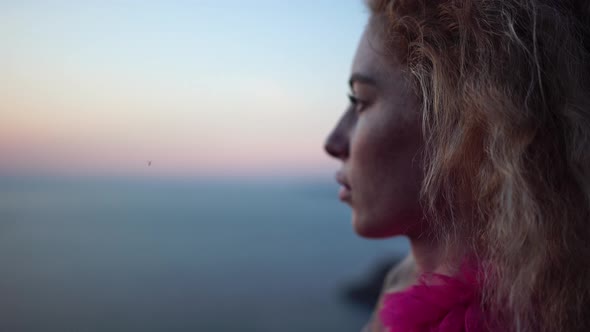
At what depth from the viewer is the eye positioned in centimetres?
94

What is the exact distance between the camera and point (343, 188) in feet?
3.34

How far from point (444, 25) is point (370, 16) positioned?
208mm

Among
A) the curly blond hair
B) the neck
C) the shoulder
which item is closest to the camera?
the curly blond hair

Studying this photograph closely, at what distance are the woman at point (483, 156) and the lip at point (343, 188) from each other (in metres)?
0.08

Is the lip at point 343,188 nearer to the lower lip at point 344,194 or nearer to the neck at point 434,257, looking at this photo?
the lower lip at point 344,194

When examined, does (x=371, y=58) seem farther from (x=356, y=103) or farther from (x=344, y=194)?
(x=344, y=194)

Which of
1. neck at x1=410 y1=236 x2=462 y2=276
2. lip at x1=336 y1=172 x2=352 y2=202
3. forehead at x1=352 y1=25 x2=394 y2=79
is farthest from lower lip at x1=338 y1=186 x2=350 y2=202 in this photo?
forehead at x1=352 y1=25 x2=394 y2=79

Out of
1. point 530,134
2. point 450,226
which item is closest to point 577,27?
point 530,134

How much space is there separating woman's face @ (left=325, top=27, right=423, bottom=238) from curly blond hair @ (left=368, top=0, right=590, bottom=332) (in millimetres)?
101

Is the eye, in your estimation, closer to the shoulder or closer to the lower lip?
the lower lip

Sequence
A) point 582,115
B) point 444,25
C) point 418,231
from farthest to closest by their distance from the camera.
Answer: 1. point 418,231
2. point 444,25
3. point 582,115

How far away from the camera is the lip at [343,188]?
100cm

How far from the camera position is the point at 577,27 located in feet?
2.38

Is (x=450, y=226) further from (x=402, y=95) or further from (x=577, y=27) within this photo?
Result: (x=577, y=27)
